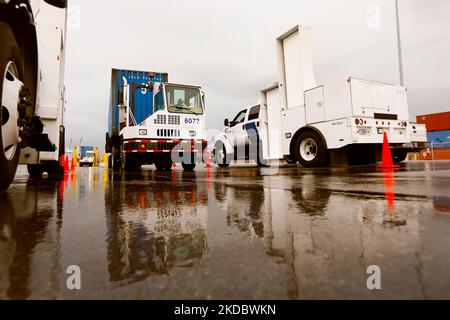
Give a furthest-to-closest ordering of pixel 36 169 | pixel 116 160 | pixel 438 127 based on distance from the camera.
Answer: pixel 438 127 < pixel 116 160 < pixel 36 169

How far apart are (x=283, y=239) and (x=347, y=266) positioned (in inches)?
12.3

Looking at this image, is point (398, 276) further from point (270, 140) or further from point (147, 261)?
point (270, 140)

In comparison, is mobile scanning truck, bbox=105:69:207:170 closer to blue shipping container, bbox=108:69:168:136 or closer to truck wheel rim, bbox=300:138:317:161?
blue shipping container, bbox=108:69:168:136

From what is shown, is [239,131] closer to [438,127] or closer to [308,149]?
Answer: [308,149]

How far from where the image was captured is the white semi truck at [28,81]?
2146mm

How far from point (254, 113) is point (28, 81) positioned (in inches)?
340

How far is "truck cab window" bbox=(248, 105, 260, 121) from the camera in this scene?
34.8 feet

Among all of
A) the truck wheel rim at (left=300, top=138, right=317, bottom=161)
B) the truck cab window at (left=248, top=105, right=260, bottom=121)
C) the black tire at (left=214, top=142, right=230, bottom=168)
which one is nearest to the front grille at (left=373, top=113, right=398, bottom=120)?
the truck wheel rim at (left=300, top=138, right=317, bottom=161)

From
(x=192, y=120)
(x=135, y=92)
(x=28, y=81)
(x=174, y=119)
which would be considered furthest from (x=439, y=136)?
(x=28, y=81)

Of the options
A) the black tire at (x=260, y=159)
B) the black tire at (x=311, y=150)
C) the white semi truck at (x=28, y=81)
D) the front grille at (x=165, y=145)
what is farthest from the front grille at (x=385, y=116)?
the white semi truck at (x=28, y=81)

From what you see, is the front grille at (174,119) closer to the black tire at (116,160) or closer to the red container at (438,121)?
the black tire at (116,160)

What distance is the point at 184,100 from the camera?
923cm

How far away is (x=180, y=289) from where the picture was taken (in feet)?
2.14
